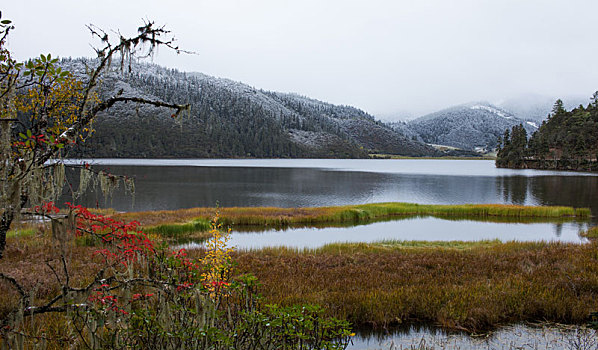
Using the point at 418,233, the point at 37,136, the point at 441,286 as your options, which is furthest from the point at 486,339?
the point at 418,233

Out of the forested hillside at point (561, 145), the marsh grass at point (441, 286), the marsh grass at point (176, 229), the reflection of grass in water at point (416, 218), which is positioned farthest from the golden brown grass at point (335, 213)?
the forested hillside at point (561, 145)

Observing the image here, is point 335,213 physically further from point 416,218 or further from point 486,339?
point 486,339

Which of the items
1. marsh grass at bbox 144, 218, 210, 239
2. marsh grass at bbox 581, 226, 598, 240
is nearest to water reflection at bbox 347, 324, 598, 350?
marsh grass at bbox 144, 218, 210, 239

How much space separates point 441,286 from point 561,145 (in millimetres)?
147563

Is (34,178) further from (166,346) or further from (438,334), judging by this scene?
(438,334)

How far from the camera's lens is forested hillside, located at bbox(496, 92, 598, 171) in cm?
11369

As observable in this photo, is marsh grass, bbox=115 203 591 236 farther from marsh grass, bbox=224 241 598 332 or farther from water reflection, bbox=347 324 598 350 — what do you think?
water reflection, bbox=347 324 598 350

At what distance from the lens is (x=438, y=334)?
871 centimetres

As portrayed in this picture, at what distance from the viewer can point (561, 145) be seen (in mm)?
126062

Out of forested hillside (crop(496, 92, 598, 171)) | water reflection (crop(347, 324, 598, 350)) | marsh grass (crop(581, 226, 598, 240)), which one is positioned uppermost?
forested hillside (crop(496, 92, 598, 171))

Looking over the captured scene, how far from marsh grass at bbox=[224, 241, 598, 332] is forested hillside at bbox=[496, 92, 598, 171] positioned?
128477 mm

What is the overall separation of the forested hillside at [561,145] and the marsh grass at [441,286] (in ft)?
422

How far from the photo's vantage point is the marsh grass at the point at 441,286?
9422 millimetres

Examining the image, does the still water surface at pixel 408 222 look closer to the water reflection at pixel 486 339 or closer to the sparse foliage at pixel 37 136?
the water reflection at pixel 486 339
